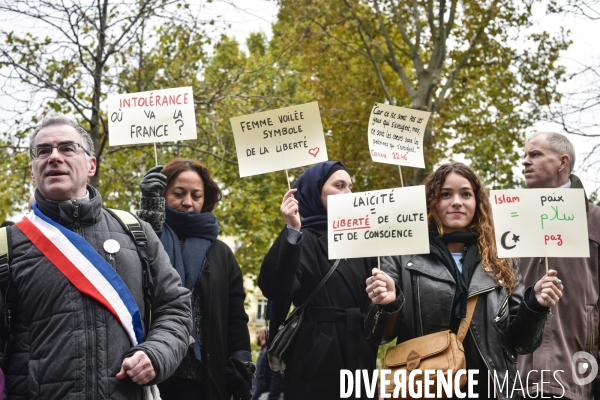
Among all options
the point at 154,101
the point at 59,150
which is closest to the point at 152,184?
the point at 154,101

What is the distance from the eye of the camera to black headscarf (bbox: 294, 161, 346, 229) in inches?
195

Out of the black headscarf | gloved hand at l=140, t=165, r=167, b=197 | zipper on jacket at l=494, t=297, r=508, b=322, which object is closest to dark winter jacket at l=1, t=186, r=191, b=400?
gloved hand at l=140, t=165, r=167, b=197

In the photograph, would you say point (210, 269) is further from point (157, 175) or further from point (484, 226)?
point (484, 226)

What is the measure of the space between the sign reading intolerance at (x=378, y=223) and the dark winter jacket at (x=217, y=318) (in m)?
0.91

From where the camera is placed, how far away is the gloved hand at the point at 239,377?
4898 mm

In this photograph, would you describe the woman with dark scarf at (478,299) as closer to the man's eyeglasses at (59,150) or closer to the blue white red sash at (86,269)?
the blue white red sash at (86,269)

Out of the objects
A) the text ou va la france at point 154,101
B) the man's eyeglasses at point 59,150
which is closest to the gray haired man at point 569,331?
the text ou va la france at point 154,101

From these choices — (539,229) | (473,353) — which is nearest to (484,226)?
(539,229)

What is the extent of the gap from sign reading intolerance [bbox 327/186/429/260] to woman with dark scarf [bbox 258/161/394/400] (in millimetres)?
230

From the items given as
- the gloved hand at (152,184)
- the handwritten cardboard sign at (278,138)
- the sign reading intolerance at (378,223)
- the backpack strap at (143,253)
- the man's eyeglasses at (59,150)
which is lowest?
the backpack strap at (143,253)

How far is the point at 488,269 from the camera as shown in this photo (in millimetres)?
4340

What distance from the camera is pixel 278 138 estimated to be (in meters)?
5.22

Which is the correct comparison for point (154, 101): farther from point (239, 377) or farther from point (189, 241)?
point (239, 377)

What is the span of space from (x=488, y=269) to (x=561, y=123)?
3.70 metres
